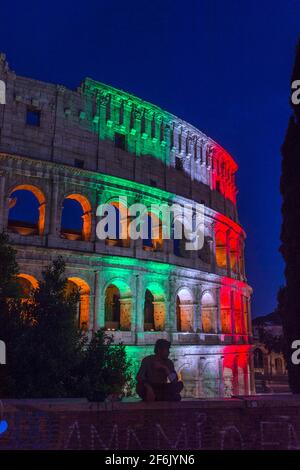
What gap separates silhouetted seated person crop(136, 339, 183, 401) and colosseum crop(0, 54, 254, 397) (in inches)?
493

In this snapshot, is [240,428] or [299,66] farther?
[299,66]

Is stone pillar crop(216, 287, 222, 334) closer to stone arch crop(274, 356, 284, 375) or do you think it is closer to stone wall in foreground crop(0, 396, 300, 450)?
stone wall in foreground crop(0, 396, 300, 450)

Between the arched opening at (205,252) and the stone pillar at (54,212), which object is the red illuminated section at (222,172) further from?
the stone pillar at (54,212)

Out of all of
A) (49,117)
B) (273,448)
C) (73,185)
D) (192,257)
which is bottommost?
(273,448)

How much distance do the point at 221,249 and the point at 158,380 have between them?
23197 millimetres

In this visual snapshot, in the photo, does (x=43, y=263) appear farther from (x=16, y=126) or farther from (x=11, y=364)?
(x=11, y=364)

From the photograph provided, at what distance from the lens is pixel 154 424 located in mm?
7781

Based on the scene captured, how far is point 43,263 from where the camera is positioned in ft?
66.9

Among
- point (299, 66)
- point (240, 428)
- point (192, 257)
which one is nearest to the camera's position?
point (240, 428)

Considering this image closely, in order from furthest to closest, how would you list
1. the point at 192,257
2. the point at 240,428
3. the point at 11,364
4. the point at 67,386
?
the point at 192,257
the point at 67,386
the point at 11,364
the point at 240,428

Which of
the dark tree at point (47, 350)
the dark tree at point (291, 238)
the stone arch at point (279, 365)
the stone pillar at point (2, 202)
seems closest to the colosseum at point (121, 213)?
the stone pillar at point (2, 202)

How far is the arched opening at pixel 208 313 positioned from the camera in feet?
90.4
